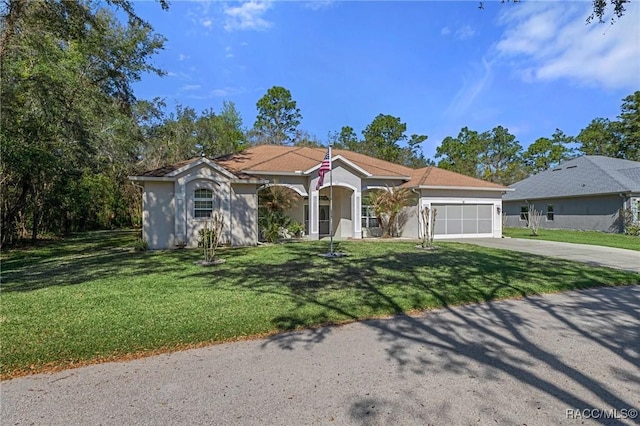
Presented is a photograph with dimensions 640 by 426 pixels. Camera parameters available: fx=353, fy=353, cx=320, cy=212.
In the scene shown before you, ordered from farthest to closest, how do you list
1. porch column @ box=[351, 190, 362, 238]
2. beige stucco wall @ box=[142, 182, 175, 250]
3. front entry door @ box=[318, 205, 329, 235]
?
front entry door @ box=[318, 205, 329, 235]
porch column @ box=[351, 190, 362, 238]
beige stucco wall @ box=[142, 182, 175, 250]

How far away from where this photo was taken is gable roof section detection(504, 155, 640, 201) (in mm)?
23081

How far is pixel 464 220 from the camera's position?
20.8 meters

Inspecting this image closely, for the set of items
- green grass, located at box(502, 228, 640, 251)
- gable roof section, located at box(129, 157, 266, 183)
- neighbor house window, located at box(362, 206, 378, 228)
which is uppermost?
gable roof section, located at box(129, 157, 266, 183)

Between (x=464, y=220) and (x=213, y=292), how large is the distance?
1743 centimetres

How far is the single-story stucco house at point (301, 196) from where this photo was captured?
48.7ft

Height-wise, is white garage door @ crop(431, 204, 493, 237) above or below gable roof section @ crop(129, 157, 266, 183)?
below

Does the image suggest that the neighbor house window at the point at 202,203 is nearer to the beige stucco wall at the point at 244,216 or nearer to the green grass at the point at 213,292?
the beige stucco wall at the point at 244,216

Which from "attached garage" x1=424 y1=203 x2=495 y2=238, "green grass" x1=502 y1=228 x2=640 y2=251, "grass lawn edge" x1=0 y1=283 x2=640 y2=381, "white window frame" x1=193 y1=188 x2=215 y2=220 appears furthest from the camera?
"attached garage" x1=424 y1=203 x2=495 y2=238

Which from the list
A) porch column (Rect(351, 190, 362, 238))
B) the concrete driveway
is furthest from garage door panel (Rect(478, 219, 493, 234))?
porch column (Rect(351, 190, 362, 238))

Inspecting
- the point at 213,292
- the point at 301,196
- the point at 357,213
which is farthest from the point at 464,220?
the point at 213,292

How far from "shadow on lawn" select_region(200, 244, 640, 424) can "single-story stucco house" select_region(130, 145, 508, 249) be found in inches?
246

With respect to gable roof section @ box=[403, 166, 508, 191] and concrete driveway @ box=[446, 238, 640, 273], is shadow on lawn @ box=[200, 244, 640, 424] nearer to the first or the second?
concrete driveway @ box=[446, 238, 640, 273]

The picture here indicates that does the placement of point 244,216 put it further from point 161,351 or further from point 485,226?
point 485,226

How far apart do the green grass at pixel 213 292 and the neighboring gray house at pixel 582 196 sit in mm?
15548
